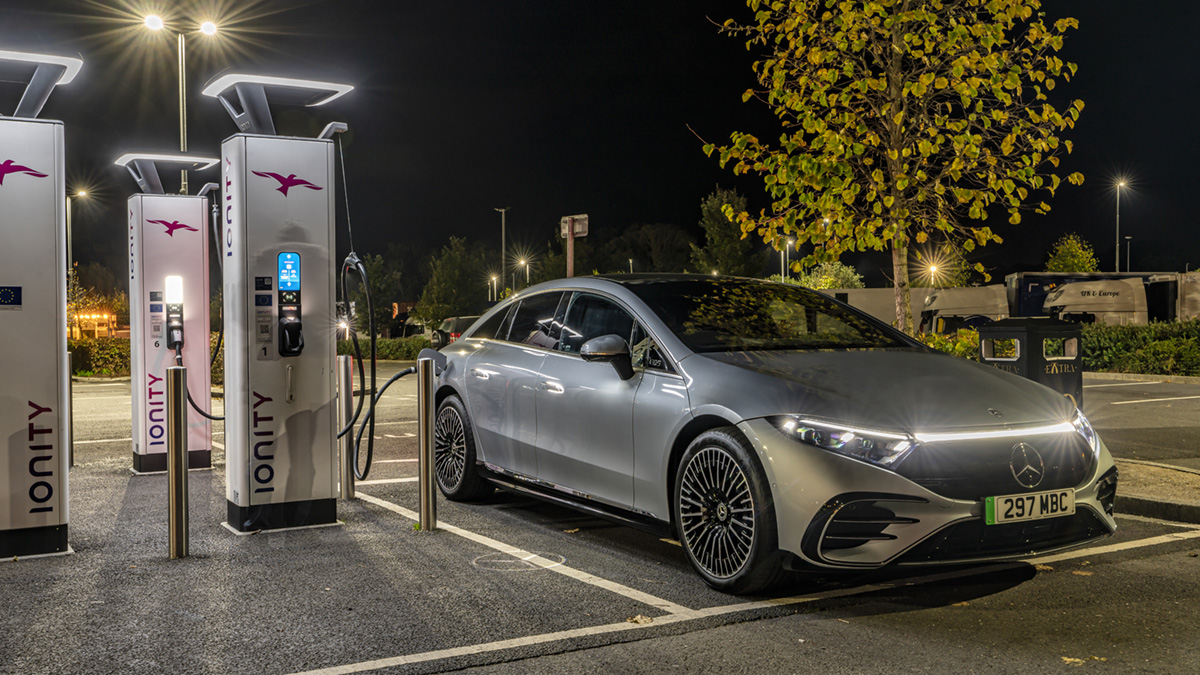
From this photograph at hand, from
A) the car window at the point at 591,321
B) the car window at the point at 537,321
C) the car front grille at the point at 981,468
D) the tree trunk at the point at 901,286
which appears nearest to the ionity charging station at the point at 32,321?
the car window at the point at 537,321

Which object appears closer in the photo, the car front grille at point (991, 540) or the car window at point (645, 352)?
the car front grille at point (991, 540)

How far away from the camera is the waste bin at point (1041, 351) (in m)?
7.51

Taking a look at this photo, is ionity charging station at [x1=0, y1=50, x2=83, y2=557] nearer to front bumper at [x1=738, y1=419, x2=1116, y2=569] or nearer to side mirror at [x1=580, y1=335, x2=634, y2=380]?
side mirror at [x1=580, y1=335, x2=634, y2=380]

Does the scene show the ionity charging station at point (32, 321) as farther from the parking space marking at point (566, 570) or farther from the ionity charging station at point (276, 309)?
the parking space marking at point (566, 570)

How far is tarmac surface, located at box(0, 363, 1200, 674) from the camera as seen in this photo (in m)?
3.89

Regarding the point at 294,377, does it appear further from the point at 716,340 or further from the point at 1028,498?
the point at 1028,498

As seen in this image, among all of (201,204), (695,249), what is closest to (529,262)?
(695,249)

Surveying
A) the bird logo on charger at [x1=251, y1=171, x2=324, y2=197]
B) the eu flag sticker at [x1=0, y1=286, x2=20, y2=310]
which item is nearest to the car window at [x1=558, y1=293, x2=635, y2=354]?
the bird logo on charger at [x1=251, y1=171, x2=324, y2=197]

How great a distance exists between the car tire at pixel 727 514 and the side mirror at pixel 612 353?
72cm

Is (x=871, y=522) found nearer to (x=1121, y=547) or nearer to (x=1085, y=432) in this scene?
(x=1085, y=432)

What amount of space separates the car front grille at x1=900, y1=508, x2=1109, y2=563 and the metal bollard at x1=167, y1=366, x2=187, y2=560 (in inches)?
152

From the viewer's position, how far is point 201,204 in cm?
902

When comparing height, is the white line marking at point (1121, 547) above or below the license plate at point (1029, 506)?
below

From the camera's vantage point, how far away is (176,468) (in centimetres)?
562
